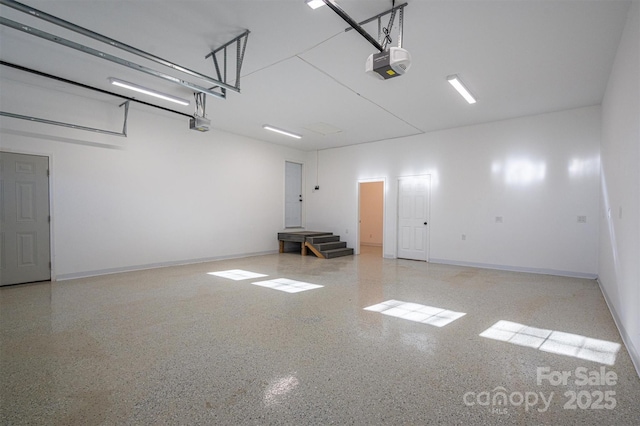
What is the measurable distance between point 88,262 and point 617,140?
26.3 feet

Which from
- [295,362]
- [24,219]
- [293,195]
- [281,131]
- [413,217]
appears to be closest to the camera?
[295,362]

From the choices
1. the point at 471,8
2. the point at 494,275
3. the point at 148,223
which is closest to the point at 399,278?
the point at 494,275

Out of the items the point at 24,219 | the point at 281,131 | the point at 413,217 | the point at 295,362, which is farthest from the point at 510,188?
the point at 24,219

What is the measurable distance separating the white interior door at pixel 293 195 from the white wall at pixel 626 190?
7216 mm

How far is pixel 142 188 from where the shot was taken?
6234mm

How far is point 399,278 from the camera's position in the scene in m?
5.62

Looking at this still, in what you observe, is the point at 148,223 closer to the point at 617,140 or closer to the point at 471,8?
the point at 471,8

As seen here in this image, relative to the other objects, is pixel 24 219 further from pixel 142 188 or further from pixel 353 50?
pixel 353 50

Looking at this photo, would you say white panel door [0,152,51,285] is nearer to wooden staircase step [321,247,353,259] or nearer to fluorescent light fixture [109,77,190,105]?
fluorescent light fixture [109,77,190,105]

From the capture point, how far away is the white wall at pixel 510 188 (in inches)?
224

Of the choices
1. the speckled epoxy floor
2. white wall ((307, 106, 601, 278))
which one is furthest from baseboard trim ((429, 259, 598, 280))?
the speckled epoxy floor

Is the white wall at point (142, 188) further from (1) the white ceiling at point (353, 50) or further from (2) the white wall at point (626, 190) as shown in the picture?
(2) the white wall at point (626, 190)

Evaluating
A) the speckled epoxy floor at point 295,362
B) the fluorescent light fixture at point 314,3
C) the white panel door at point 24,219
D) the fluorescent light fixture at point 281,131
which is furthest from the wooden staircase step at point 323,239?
the fluorescent light fixture at point 314,3

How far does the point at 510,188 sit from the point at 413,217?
2.24 meters
